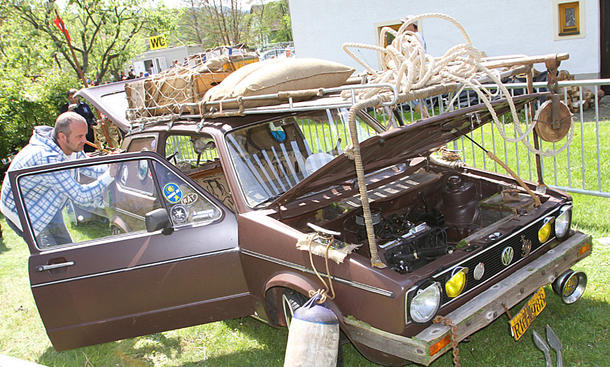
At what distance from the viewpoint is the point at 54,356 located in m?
4.46

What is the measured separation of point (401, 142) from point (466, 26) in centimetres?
1186

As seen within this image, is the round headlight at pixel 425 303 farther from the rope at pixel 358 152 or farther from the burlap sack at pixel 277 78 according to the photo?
the burlap sack at pixel 277 78

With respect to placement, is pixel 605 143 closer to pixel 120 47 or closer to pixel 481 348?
pixel 481 348

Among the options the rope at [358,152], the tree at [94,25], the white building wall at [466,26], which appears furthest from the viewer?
the tree at [94,25]

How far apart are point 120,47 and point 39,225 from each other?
70.4ft

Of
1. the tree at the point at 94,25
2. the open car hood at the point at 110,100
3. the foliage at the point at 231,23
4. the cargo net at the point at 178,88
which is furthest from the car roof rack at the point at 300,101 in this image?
the foliage at the point at 231,23

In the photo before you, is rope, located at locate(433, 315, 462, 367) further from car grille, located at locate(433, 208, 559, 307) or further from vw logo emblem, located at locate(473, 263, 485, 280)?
vw logo emblem, located at locate(473, 263, 485, 280)

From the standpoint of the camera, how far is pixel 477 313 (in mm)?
3066

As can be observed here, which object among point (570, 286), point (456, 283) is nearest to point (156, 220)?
point (456, 283)

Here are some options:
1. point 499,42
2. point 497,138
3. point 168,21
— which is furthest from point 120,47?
point 497,138

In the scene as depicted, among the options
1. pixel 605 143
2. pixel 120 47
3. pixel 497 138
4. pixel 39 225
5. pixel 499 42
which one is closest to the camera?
pixel 39 225

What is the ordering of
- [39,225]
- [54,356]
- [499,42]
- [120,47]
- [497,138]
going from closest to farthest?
[39,225] → [54,356] → [497,138] → [499,42] → [120,47]

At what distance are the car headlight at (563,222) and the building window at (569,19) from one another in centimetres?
1065

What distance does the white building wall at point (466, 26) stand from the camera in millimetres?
12656
